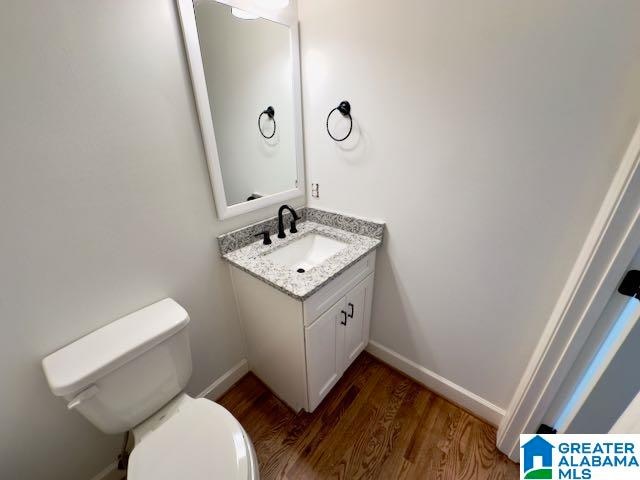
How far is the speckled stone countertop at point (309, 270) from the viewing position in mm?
1052

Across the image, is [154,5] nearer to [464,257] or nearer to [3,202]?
[3,202]

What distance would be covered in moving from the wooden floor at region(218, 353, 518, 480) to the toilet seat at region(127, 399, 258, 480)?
49cm

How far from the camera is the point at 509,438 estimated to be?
1.19 metres

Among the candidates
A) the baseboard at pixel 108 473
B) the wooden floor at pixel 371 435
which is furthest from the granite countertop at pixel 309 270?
the baseboard at pixel 108 473

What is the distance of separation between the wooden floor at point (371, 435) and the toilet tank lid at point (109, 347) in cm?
82

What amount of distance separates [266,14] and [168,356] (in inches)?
60.1

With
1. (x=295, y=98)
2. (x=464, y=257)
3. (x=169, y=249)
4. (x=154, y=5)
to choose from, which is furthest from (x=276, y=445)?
(x=154, y=5)

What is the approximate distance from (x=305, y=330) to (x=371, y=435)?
748mm

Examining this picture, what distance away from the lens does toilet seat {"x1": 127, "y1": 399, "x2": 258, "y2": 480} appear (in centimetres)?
83

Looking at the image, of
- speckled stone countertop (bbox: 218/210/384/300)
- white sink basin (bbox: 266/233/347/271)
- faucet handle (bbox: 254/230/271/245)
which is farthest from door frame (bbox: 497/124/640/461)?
faucet handle (bbox: 254/230/271/245)

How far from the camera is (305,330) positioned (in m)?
1.09

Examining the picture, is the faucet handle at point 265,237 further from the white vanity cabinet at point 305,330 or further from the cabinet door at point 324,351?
the cabinet door at point 324,351

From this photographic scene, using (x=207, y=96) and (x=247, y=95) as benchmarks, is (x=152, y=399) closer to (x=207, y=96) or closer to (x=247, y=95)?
(x=207, y=96)

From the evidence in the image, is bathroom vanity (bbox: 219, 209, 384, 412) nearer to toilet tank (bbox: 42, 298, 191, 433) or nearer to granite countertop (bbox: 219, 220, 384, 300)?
granite countertop (bbox: 219, 220, 384, 300)
